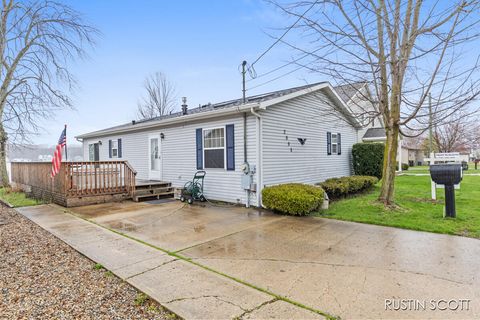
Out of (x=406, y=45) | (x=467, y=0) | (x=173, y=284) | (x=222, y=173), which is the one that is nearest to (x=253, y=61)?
(x=222, y=173)

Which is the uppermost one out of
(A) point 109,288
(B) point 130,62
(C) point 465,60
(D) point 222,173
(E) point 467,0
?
(B) point 130,62

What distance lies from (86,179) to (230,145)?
15.1 feet

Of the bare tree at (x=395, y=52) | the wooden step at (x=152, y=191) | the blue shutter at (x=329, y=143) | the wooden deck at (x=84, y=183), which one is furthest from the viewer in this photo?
the blue shutter at (x=329, y=143)

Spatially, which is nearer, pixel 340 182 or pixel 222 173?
pixel 222 173

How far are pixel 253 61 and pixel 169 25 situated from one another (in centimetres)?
450

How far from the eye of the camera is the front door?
36.4 feet

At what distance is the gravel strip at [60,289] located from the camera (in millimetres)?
2566

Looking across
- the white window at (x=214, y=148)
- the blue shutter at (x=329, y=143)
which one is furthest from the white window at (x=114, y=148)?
the blue shutter at (x=329, y=143)

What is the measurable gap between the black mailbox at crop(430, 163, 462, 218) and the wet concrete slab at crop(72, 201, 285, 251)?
3417mm

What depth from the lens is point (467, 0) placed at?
220 inches

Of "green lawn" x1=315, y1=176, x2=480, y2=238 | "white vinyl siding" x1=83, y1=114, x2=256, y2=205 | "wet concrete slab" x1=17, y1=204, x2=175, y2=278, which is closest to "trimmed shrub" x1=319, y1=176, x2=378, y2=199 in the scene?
"green lawn" x1=315, y1=176, x2=480, y2=238

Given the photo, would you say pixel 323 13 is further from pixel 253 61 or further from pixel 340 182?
pixel 340 182

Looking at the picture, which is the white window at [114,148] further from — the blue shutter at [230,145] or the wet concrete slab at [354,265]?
the wet concrete slab at [354,265]

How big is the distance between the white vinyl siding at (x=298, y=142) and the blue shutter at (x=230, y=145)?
3.31 ft
